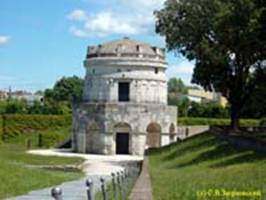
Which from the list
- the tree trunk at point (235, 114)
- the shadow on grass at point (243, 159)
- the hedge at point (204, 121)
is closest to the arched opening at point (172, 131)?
the hedge at point (204, 121)

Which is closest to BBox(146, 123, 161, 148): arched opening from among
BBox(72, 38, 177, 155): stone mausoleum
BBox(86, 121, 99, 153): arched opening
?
BBox(72, 38, 177, 155): stone mausoleum

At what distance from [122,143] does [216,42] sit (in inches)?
880

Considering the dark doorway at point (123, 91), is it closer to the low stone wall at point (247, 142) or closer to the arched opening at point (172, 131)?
the arched opening at point (172, 131)

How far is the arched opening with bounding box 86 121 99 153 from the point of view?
71.8 meters

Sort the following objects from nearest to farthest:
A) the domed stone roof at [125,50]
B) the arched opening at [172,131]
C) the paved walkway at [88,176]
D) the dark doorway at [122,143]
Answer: the paved walkway at [88,176]
the dark doorway at [122,143]
the arched opening at [172,131]
the domed stone roof at [125,50]

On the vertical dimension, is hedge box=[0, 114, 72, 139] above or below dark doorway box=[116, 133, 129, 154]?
above

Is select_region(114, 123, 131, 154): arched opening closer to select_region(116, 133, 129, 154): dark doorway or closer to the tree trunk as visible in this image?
select_region(116, 133, 129, 154): dark doorway

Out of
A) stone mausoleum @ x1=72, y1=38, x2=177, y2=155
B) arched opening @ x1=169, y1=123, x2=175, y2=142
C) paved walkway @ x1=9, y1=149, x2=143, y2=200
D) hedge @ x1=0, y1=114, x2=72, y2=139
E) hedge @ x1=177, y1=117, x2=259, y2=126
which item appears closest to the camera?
paved walkway @ x1=9, y1=149, x2=143, y2=200

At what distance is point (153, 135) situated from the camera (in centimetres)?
7419

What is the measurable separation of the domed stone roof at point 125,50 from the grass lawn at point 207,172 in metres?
20.1

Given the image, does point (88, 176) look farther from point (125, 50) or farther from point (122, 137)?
point (125, 50)

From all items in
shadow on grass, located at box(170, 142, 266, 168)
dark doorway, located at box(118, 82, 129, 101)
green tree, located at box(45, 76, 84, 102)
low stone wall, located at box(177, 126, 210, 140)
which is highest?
green tree, located at box(45, 76, 84, 102)

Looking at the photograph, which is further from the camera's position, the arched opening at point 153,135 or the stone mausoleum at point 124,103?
the arched opening at point 153,135

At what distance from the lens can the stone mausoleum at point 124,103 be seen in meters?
71.4
